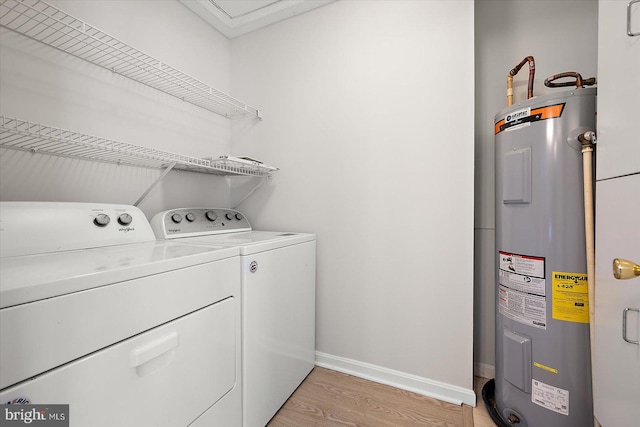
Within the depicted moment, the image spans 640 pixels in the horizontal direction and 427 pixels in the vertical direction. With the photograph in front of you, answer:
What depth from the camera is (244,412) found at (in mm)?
1134

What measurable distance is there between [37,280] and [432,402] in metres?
1.70

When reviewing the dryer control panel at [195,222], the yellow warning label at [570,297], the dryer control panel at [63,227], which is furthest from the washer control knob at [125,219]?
the yellow warning label at [570,297]

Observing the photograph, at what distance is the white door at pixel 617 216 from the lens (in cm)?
72

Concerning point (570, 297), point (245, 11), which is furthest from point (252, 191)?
point (570, 297)

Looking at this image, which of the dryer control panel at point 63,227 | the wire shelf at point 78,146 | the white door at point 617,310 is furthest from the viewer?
the wire shelf at point 78,146

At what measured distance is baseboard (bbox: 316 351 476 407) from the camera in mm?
1409

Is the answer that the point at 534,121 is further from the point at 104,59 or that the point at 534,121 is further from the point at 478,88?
the point at 104,59

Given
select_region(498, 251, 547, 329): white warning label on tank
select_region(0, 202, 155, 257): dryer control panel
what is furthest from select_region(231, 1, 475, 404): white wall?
select_region(0, 202, 155, 257): dryer control panel

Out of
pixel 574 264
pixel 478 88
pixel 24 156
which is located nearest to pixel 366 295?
pixel 574 264

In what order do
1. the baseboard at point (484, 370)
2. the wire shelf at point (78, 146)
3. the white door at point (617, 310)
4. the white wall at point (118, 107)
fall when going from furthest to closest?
the baseboard at point (484, 370)
the white wall at point (118, 107)
the wire shelf at point (78, 146)
the white door at point (617, 310)

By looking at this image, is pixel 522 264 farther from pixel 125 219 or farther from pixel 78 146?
pixel 78 146

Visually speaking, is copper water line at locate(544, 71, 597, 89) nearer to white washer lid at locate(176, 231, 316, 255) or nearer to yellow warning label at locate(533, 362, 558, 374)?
yellow warning label at locate(533, 362, 558, 374)

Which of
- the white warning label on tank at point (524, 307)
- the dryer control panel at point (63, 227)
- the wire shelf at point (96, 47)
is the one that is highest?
the wire shelf at point (96, 47)

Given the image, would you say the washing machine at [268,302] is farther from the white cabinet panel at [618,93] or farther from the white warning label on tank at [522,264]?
the white cabinet panel at [618,93]
